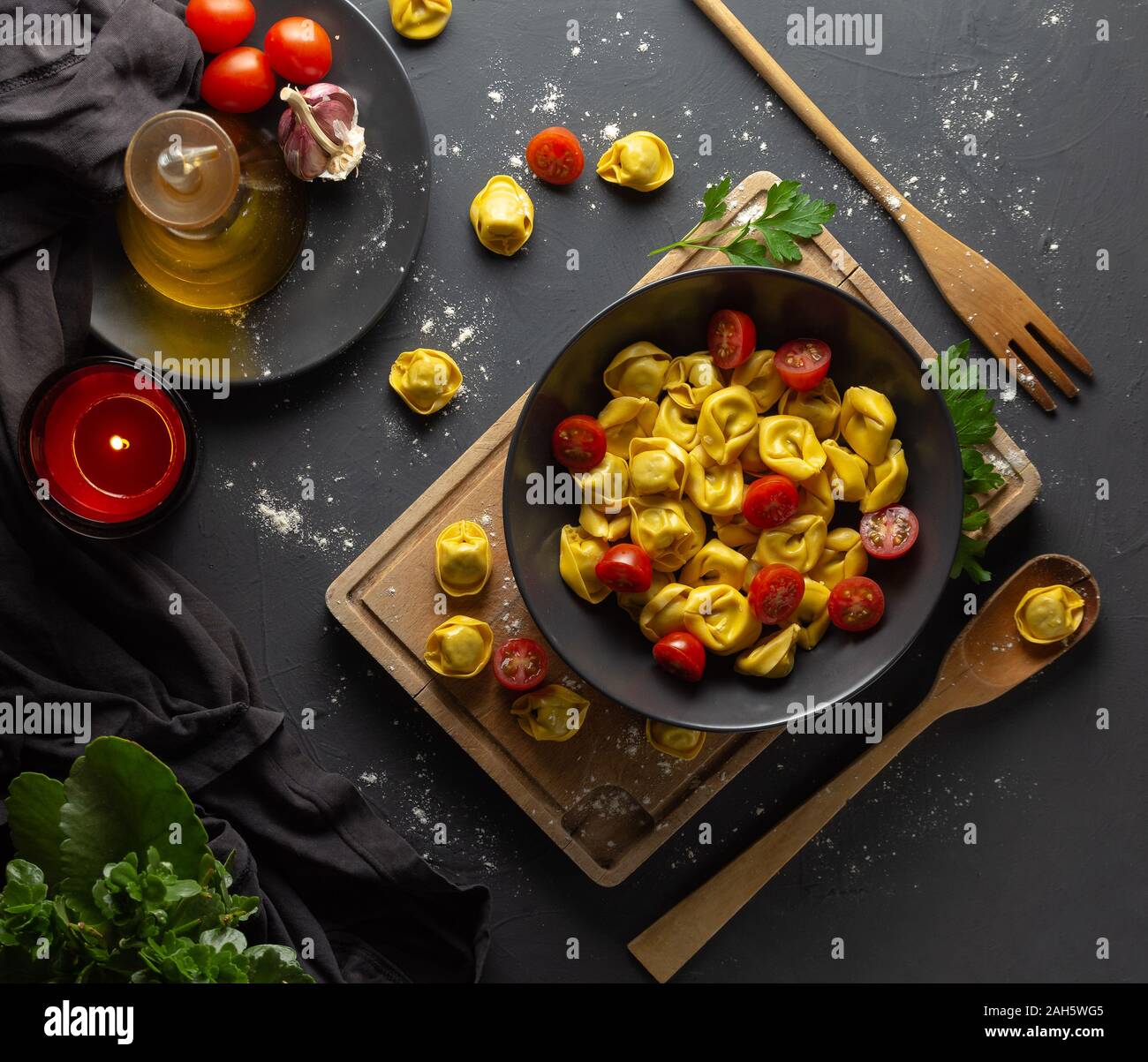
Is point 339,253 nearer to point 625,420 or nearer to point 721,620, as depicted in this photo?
point 625,420

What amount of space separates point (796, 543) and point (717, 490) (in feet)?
0.61

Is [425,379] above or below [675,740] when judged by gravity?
above

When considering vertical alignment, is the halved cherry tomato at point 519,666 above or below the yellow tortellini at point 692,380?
below

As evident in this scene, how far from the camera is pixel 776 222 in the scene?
7.44 feet

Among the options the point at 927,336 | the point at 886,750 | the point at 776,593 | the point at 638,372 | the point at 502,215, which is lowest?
the point at 886,750

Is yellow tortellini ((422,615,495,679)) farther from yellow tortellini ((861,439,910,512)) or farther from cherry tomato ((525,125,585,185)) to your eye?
cherry tomato ((525,125,585,185))

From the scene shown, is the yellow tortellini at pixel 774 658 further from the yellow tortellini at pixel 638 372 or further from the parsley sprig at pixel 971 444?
the yellow tortellini at pixel 638 372

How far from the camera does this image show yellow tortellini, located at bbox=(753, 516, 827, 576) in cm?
216

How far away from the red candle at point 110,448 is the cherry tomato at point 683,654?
986 millimetres

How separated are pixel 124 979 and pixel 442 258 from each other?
1534mm

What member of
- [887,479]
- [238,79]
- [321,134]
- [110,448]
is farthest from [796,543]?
[238,79]

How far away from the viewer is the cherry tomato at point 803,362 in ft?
7.01

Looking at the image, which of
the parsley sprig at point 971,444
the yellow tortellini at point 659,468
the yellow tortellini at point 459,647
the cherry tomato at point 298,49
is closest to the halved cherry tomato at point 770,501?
the yellow tortellini at point 659,468

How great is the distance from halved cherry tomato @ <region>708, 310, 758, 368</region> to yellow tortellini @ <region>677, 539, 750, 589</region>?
0.36 meters
